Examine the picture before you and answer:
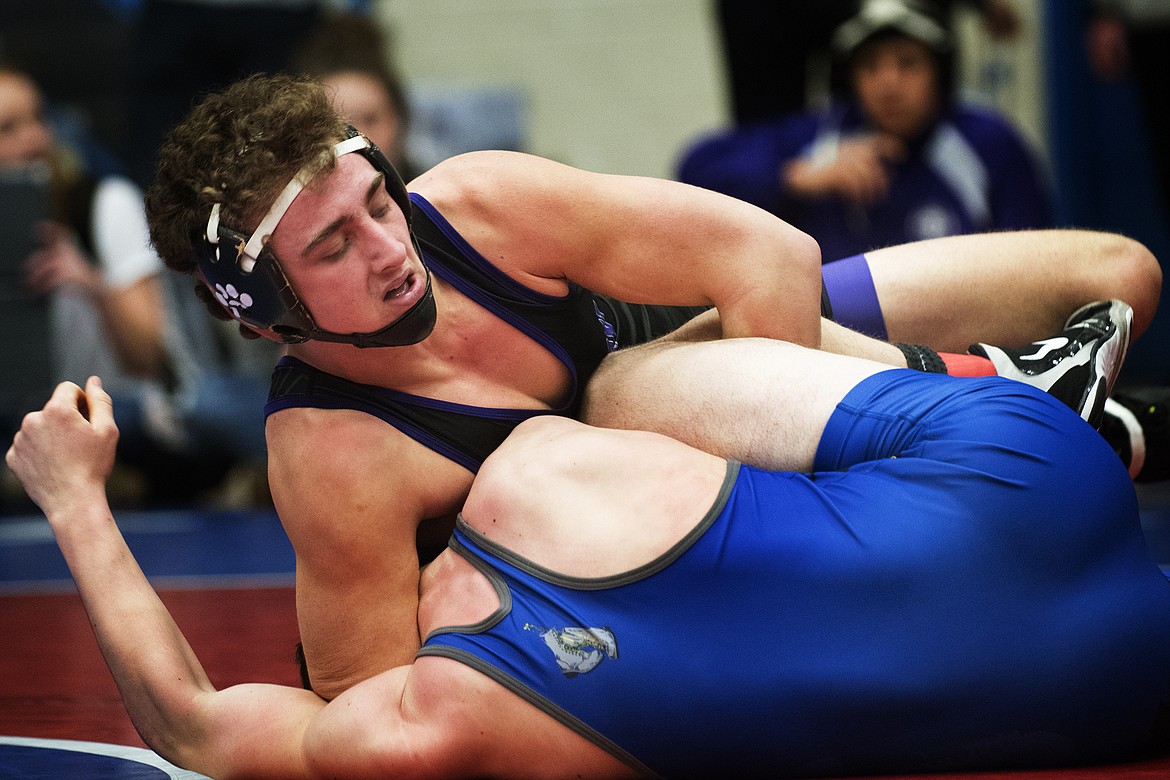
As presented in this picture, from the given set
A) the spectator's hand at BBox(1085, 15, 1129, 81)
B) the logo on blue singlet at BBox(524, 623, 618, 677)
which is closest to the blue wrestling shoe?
the logo on blue singlet at BBox(524, 623, 618, 677)

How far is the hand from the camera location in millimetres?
2127

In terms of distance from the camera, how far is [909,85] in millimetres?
4992

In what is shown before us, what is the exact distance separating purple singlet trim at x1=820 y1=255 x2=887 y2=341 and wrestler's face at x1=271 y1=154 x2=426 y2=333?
0.92 m

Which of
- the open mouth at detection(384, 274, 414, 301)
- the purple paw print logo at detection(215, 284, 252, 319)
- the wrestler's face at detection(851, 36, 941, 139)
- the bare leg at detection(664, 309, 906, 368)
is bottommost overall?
the wrestler's face at detection(851, 36, 941, 139)

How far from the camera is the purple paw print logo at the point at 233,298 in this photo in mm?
2004

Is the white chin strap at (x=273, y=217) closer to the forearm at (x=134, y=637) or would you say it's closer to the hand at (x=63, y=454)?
the hand at (x=63, y=454)

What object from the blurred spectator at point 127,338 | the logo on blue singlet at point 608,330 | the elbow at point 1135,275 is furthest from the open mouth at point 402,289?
the blurred spectator at point 127,338

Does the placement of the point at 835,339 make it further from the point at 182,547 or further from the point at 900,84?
the point at 900,84

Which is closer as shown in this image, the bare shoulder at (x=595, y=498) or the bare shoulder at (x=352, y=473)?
the bare shoulder at (x=595, y=498)

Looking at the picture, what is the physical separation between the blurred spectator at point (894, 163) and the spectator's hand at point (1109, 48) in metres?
1.42

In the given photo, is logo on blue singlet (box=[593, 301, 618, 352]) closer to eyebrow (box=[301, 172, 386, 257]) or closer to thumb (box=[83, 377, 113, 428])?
eyebrow (box=[301, 172, 386, 257])

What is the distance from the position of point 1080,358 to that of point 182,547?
3.02m

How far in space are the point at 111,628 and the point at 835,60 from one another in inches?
157

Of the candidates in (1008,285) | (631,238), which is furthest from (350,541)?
(1008,285)
